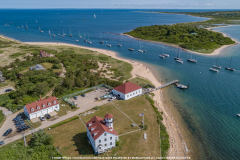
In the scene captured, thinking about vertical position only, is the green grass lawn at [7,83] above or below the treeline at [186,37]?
below

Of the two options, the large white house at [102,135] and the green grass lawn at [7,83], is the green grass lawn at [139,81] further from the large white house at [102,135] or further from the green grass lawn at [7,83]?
the green grass lawn at [7,83]

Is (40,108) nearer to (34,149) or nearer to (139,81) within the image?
(34,149)

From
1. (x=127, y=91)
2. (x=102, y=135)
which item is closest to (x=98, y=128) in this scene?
(x=102, y=135)

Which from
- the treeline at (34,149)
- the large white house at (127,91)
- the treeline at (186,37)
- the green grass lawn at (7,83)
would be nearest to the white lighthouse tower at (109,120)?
the treeline at (34,149)

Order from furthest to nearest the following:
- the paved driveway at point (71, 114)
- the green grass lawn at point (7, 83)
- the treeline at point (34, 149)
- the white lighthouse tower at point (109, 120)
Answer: the green grass lawn at point (7, 83) → the paved driveway at point (71, 114) → the white lighthouse tower at point (109, 120) → the treeline at point (34, 149)

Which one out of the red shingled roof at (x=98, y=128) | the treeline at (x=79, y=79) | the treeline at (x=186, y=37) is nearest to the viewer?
the red shingled roof at (x=98, y=128)

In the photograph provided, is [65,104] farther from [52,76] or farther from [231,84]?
[231,84]

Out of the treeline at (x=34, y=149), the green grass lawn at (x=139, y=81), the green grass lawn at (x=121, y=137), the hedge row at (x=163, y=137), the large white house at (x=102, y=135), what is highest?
the large white house at (x=102, y=135)
